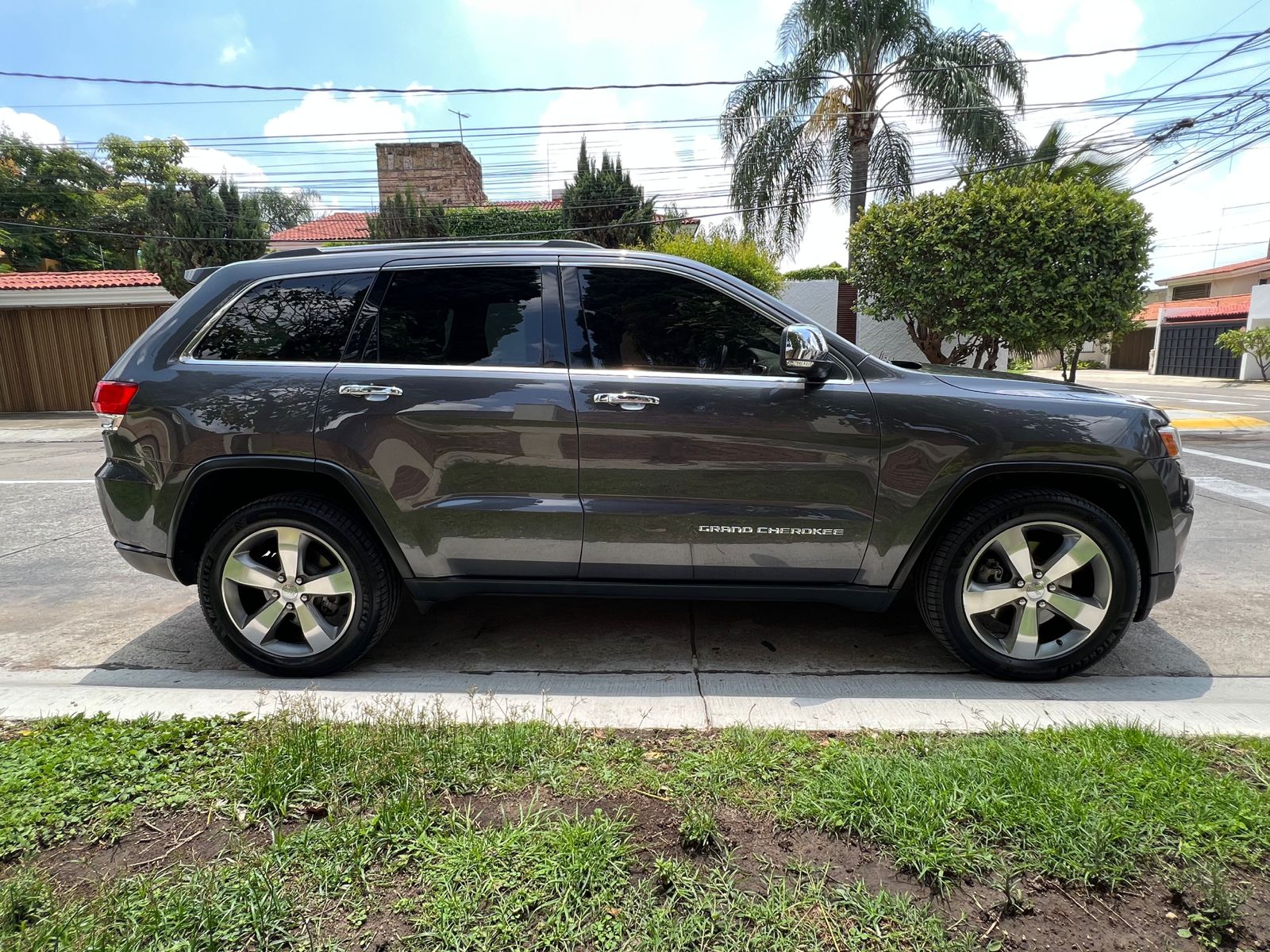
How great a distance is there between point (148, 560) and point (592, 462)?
7.01 ft

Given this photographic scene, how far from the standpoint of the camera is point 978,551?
3.15 metres

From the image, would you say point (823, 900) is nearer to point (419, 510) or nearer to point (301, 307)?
point (419, 510)

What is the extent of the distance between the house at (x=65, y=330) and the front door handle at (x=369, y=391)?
17.5 metres

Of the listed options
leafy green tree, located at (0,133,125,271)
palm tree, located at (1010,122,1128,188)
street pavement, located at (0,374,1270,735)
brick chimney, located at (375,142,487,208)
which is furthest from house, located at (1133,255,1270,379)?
leafy green tree, located at (0,133,125,271)

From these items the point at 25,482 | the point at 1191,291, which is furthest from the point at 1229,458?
the point at 1191,291

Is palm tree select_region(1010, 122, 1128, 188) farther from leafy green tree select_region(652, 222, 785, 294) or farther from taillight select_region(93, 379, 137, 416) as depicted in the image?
taillight select_region(93, 379, 137, 416)

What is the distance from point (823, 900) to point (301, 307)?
10.2ft

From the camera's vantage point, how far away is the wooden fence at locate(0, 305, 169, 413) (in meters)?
17.5

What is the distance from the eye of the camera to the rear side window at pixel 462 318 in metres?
3.26

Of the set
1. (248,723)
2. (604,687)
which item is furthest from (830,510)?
(248,723)

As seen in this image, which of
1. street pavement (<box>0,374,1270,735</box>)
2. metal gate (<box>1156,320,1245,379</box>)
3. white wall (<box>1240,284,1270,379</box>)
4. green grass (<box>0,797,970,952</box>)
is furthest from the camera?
metal gate (<box>1156,320,1245,379</box>)

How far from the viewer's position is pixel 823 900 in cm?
186

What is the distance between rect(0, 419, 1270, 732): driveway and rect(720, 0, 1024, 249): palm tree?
12997 millimetres

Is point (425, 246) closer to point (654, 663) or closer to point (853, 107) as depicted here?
point (654, 663)
